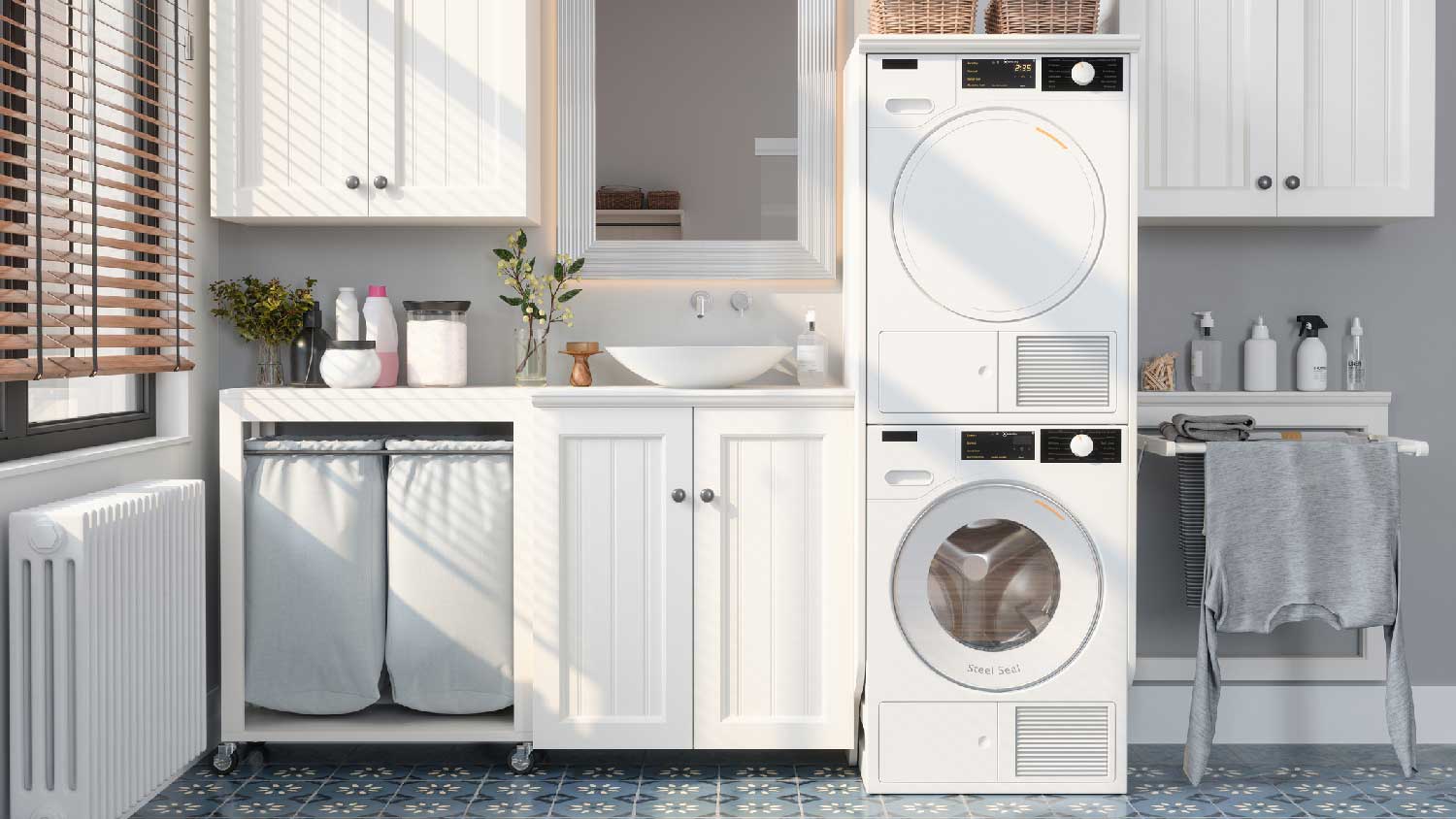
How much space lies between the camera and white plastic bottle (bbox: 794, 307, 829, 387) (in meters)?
2.96

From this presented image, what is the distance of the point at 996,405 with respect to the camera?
260 centimetres

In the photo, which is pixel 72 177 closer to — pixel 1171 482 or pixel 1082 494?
pixel 1082 494

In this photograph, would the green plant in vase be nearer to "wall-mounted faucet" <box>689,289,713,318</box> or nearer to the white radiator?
"wall-mounted faucet" <box>689,289,713,318</box>

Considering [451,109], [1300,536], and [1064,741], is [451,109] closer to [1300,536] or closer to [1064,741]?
[1064,741]

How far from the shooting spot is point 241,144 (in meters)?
2.84

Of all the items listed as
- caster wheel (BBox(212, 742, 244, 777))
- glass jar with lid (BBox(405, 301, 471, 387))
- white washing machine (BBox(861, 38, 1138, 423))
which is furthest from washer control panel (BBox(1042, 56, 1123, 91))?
caster wheel (BBox(212, 742, 244, 777))

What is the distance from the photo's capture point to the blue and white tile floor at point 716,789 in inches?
101

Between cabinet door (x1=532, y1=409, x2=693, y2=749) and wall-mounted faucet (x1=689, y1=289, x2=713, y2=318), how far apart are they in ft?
1.62

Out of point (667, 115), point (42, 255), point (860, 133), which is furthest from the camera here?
point (667, 115)

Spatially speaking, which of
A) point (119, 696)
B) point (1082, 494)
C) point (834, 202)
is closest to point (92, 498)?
point (119, 696)

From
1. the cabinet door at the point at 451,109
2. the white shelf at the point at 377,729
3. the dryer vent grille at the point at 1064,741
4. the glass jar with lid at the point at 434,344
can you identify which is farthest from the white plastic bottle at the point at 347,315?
the dryer vent grille at the point at 1064,741

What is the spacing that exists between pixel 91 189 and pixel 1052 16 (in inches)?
84.4

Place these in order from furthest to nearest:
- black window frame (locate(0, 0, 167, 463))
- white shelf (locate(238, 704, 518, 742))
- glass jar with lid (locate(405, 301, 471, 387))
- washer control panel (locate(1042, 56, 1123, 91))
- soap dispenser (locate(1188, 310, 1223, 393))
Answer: soap dispenser (locate(1188, 310, 1223, 393)), glass jar with lid (locate(405, 301, 471, 387)), white shelf (locate(238, 704, 518, 742)), washer control panel (locate(1042, 56, 1123, 91)), black window frame (locate(0, 0, 167, 463))

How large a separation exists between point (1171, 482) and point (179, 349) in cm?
258
